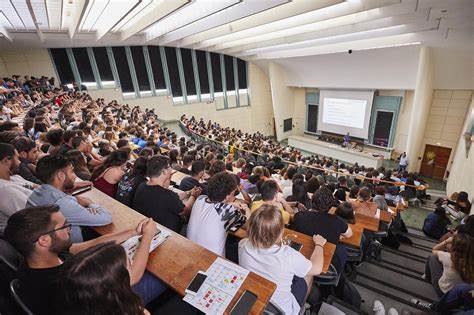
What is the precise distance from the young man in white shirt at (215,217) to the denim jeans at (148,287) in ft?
1.33

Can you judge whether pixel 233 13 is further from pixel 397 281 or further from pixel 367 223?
pixel 397 281

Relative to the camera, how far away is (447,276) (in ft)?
8.30

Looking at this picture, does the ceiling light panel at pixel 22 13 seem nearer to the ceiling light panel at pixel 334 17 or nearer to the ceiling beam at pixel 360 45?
the ceiling light panel at pixel 334 17

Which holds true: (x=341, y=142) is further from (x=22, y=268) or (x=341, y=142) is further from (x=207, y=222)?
(x=22, y=268)

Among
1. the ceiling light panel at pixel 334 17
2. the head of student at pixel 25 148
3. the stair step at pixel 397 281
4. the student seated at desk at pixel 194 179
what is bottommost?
the stair step at pixel 397 281

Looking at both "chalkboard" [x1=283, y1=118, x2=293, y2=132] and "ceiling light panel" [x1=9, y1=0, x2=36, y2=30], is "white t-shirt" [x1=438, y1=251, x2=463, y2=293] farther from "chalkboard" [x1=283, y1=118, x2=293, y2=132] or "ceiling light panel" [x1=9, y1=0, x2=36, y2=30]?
"chalkboard" [x1=283, y1=118, x2=293, y2=132]

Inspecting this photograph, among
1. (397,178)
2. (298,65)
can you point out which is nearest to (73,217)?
(397,178)

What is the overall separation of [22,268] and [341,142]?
654 inches

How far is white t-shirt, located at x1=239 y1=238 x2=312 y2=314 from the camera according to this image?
1599 millimetres

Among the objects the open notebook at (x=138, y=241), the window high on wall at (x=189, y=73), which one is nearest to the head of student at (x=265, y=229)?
the open notebook at (x=138, y=241)

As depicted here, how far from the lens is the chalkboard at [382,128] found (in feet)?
44.3

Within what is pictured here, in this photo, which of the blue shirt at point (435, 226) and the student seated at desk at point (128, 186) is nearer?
the student seated at desk at point (128, 186)

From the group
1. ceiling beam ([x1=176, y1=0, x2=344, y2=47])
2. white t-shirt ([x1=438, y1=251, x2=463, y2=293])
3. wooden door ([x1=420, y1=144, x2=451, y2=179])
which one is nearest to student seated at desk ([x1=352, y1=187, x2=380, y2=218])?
white t-shirt ([x1=438, y1=251, x2=463, y2=293])

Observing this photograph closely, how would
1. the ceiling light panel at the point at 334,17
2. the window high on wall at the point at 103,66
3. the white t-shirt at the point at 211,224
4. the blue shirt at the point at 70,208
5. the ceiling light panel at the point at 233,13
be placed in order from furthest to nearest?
the window high on wall at the point at 103,66 → the ceiling light panel at the point at 334,17 → the ceiling light panel at the point at 233,13 → the white t-shirt at the point at 211,224 → the blue shirt at the point at 70,208
